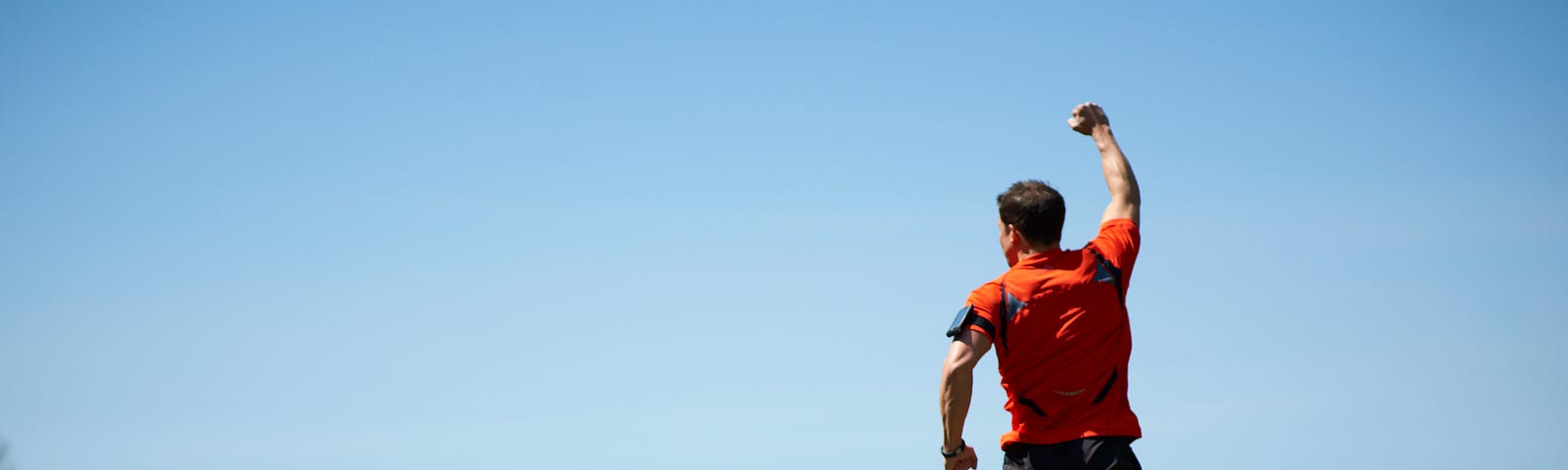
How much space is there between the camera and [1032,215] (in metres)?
8.76

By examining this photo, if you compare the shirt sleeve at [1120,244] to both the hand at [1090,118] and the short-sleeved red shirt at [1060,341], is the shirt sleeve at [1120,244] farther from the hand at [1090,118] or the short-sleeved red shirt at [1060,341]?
the hand at [1090,118]

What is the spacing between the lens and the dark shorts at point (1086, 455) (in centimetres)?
864

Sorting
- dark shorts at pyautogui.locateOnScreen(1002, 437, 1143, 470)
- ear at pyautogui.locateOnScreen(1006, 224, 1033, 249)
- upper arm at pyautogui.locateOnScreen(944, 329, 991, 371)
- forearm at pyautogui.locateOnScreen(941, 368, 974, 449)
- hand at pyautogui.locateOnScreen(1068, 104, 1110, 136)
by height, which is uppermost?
hand at pyautogui.locateOnScreen(1068, 104, 1110, 136)

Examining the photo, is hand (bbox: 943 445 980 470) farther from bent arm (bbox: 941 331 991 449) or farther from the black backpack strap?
the black backpack strap

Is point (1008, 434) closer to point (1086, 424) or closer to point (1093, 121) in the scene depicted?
point (1086, 424)

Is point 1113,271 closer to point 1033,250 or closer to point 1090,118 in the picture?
point 1033,250

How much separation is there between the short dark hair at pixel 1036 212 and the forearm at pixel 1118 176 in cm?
65

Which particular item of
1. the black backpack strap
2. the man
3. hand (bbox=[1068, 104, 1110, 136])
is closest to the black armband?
the man

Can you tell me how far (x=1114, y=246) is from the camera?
29.3ft

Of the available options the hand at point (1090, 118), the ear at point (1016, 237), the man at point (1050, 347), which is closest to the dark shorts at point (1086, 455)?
the man at point (1050, 347)

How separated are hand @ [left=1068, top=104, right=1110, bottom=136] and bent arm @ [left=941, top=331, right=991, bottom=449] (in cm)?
196

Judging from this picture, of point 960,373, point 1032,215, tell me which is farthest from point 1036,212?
point 960,373

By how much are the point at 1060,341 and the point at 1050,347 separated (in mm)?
68

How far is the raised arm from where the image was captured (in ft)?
30.6
